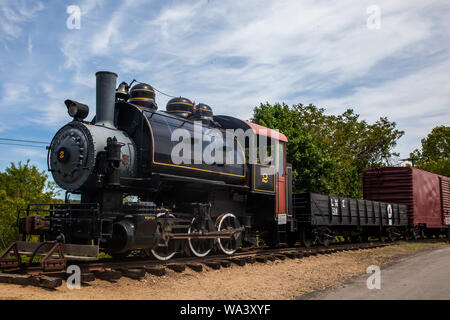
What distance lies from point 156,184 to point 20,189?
A: 12177mm

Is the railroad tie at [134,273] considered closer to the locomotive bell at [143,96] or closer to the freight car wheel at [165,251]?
the freight car wheel at [165,251]

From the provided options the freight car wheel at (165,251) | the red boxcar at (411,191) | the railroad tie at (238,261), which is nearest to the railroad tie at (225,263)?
the railroad tie at (238,261)

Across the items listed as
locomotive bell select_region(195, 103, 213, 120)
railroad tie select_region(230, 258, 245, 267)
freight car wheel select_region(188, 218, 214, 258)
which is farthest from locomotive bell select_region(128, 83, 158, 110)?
railroad tie select_region(230, 258, 245, 267)

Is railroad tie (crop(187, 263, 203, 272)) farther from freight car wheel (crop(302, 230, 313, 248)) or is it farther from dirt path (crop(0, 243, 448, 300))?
freight car wheel (crop(302, 230, 313, 248))

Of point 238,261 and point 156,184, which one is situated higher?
point 156,184

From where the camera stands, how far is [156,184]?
8750mm

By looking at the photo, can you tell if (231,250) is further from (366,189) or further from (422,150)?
(422,150)

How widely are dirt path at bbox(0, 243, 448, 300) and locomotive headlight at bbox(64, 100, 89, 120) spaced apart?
12.1 feet

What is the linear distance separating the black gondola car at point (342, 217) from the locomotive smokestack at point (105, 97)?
815cm

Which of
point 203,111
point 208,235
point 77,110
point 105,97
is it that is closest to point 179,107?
point 203,111

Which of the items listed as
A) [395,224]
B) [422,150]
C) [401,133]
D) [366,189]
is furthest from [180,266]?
[422,150]

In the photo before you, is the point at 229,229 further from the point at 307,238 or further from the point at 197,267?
the point at 307,238

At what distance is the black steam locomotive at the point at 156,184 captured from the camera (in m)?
8.00
